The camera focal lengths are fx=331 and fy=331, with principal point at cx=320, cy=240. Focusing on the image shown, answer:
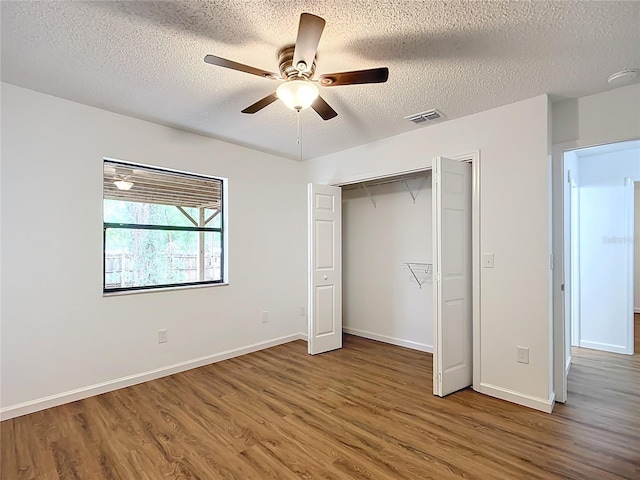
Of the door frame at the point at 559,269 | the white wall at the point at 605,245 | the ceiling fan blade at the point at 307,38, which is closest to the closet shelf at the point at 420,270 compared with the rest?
the door frame at the point at 559,269

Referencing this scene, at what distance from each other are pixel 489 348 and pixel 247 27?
3.10 m

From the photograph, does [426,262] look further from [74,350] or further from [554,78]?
[74,350]

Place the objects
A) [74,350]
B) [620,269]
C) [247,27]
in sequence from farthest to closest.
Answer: [620,269] → [74,350] → [247,27]

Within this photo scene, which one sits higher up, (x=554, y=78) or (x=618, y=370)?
(x=554, y=78)

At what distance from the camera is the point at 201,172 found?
3.76 meters

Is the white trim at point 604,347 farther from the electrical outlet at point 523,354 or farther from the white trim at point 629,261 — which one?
the electrical outlet at point 523,354

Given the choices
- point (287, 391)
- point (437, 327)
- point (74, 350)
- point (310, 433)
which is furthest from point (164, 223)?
point (437, 327)

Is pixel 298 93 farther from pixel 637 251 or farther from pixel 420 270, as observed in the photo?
pixel 637 251

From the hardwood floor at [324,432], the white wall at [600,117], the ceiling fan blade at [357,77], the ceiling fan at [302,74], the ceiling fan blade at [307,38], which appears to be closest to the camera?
the ceiling fan blade at [307,38]

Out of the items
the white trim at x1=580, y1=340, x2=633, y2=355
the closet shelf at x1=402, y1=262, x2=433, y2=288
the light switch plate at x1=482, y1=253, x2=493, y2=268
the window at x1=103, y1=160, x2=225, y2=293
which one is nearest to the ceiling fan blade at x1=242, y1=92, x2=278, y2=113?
the window at x1=103, y1=160, x2=225, y2=293

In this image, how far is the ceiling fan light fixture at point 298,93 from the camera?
2037mm

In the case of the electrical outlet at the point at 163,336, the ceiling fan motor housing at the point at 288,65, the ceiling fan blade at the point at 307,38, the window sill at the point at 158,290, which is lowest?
the electrical outlet at the point at 163,336

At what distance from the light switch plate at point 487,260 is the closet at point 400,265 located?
15 cm

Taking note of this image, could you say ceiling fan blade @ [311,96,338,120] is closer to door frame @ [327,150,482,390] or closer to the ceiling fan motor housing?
the ceiling fan motor housing
